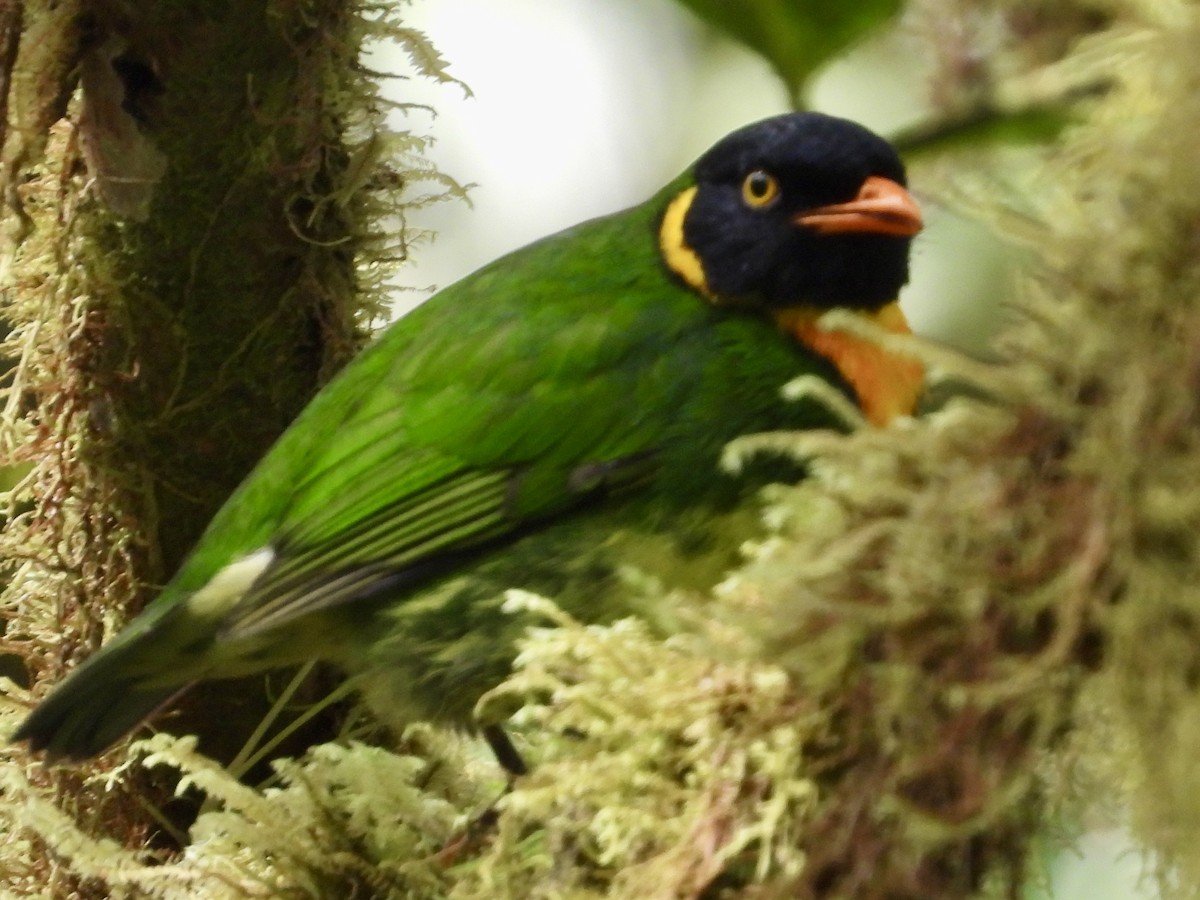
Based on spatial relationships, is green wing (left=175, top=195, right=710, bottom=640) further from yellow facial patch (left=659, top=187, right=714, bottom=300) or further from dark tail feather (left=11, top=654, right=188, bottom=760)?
dark tail feather (left=11, top=654, right=188, bottom=760)

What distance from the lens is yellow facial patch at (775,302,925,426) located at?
6.18 feet

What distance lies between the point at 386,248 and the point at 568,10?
129 inches


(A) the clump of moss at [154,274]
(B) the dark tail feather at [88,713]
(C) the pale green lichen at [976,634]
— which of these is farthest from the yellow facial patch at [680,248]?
(B) the dark tail feather at [88,713]

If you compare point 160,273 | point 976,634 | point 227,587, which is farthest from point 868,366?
point 160,273

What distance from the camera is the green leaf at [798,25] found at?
1.71m

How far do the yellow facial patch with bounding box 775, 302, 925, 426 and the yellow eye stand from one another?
18cm

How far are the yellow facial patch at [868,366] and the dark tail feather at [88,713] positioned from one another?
1146 millimetres

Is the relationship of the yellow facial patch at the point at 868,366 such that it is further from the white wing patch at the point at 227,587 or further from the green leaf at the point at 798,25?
the white wing patch at the point at 227,587

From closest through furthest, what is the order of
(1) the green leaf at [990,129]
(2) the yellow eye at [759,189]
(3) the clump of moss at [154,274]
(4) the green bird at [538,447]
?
(1) the green leaf at [990,129] → (4) the green bird at [538,447] → (2) the yellow eye at [759,189] → (3) the clump of moss at [154,274]

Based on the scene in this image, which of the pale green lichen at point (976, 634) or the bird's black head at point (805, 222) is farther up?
the bird's black head at point (805, 222)

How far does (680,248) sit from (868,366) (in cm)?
37

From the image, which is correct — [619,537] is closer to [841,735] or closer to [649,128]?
[841,735]

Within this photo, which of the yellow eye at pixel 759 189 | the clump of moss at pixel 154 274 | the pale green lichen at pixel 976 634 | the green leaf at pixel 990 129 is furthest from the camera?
the clump of moss at pixel 154 274

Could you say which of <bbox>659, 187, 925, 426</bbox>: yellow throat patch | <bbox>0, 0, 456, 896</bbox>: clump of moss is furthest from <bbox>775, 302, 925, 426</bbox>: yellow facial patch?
<bbox>0, 0, 456, 896</bbox>: clump of moss
